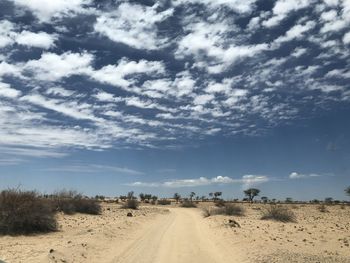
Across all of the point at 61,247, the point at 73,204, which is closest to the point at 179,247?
the point at 61,247

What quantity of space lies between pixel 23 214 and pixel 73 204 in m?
20.0

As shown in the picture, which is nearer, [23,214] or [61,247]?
[61,247]

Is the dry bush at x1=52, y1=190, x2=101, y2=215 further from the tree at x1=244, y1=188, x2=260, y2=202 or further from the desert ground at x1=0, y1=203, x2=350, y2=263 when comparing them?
the tree at x1=244, y1=188, x2=260, y2=202

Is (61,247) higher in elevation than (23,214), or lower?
lower

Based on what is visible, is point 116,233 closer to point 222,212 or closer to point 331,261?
point 331,261

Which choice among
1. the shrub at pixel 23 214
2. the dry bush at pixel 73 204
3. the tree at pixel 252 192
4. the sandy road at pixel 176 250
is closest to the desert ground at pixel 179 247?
the sandy road at pixel 176 250

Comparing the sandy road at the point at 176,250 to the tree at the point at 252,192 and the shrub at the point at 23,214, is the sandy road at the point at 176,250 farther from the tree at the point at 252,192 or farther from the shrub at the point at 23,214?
the tree at the point at 252,192

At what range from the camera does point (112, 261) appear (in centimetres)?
1614

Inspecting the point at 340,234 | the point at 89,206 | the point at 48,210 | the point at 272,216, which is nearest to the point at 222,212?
the point at 272,216

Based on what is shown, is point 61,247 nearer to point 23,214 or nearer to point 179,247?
point 179,247

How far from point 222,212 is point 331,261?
30096 mm

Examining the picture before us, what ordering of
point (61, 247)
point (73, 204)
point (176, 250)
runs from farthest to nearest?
1. point (73, 204)
2. point (176, 250)
3. point (61, 247)

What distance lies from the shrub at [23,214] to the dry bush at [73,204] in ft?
53.4

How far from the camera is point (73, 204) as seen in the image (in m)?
44.5
